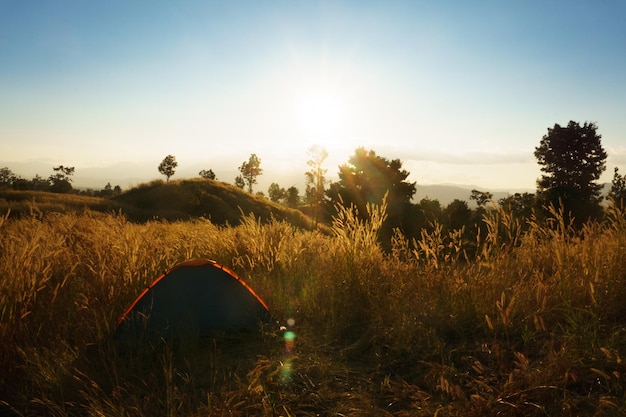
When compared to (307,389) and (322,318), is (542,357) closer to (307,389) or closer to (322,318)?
(307,389)

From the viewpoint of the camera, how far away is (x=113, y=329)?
15.1 feet

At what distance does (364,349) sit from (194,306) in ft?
6.82

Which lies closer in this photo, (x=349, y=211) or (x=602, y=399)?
(x=602, y=399)

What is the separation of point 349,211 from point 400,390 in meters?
3.45

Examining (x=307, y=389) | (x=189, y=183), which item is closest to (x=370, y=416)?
(x=307, y=389)

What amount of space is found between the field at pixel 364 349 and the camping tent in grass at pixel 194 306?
0.74 feet

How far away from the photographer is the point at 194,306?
5039 mm

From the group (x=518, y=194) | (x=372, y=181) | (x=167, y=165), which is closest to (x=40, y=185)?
(x=167, y=165)

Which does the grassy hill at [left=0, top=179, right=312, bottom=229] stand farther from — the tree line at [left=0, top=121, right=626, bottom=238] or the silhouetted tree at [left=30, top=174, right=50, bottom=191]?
the silhouetted tree at [left=30, top=174, right=50, bottom=191]

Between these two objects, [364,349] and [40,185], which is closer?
[364,349]

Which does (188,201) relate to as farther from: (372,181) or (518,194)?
(518,194)

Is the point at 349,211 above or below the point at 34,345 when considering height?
above

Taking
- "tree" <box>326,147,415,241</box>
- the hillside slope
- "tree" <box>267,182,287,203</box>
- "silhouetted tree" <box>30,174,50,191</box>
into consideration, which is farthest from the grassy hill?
"tree" <box>267,182,287,203</box>

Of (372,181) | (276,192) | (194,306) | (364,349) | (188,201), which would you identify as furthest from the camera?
(276,192)
